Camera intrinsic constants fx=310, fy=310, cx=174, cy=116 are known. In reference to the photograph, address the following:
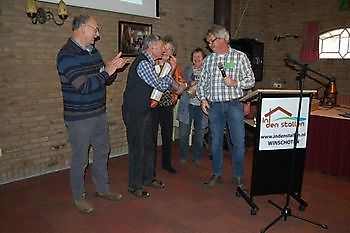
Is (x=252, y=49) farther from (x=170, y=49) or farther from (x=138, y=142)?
(x=138, y=142)

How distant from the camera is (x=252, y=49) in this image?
6062mm

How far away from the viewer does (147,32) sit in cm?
483

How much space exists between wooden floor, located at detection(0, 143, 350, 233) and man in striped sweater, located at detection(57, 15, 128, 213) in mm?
256

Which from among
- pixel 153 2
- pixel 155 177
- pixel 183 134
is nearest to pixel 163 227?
pixel 155 177

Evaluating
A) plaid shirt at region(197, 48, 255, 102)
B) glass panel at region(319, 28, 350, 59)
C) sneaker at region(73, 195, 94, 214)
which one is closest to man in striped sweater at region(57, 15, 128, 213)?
sneaker at region(73, 195, 94, 214)

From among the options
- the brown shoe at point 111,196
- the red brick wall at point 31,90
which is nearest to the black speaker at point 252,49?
the red brick wall at point 31,90

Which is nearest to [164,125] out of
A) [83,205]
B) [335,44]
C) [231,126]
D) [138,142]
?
[138,142]

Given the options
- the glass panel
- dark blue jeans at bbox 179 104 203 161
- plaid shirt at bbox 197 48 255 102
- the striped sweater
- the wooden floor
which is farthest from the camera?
the glass panel

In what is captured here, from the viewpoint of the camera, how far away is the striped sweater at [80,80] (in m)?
2.54

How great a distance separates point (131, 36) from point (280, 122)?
2741 mm

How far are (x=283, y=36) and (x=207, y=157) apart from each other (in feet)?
10.2

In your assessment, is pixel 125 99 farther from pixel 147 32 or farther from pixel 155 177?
pixel 147 32

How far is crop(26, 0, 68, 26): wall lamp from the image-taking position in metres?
3.35

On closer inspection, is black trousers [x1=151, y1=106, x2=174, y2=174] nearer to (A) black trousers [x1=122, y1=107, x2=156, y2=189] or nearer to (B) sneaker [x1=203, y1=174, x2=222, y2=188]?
(A) black trousers [x1=122, y1=107, x2=156, y2=189]
